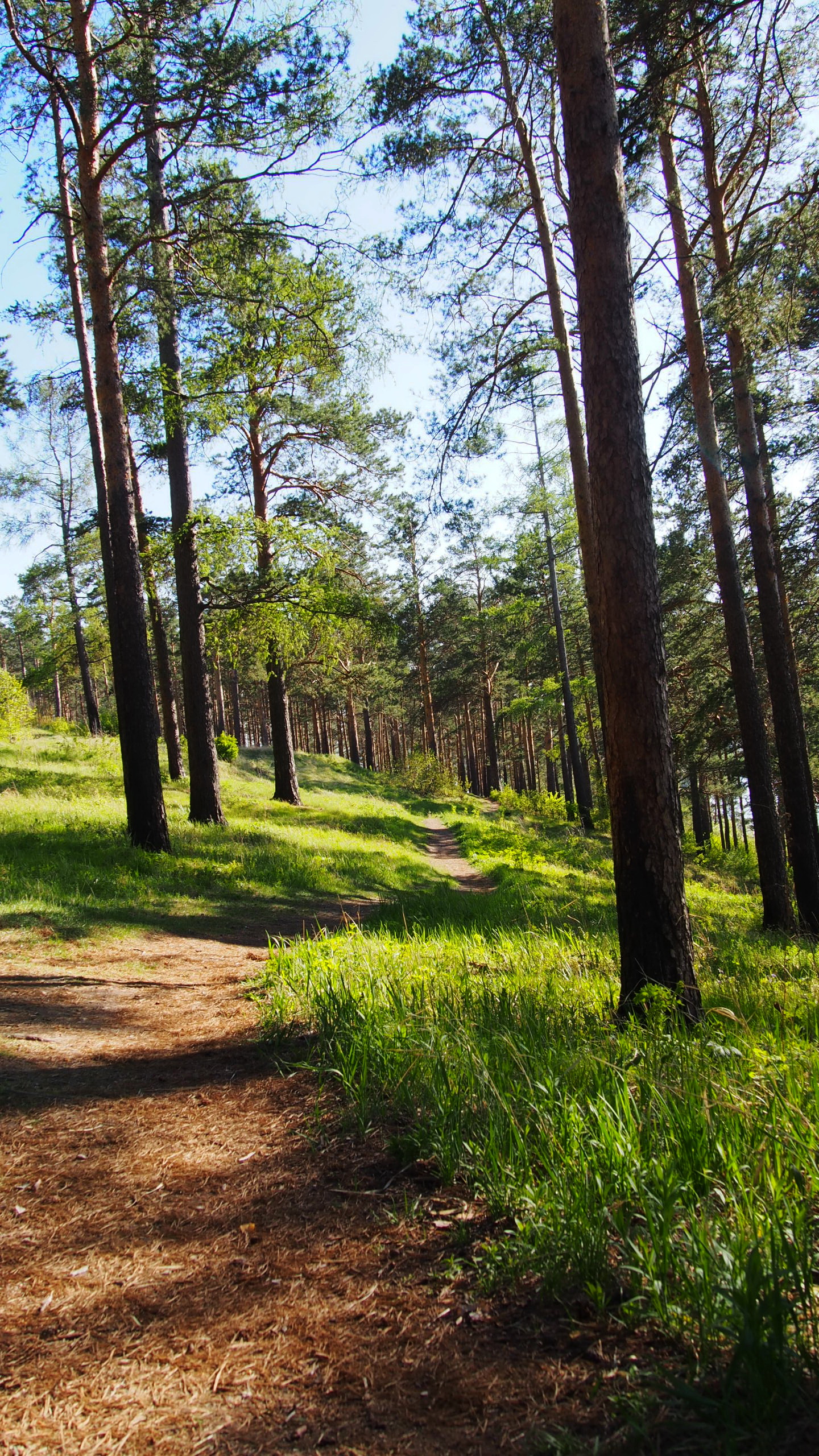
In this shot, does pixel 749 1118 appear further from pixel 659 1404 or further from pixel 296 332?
pixel 296 332

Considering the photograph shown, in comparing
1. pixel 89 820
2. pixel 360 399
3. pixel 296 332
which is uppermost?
pixel 360 399

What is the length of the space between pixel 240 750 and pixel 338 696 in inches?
546

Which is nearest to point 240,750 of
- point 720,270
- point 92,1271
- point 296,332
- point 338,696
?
point 338,696

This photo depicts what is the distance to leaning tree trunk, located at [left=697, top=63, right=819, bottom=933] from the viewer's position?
991 cm

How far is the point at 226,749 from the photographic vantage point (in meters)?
23.9

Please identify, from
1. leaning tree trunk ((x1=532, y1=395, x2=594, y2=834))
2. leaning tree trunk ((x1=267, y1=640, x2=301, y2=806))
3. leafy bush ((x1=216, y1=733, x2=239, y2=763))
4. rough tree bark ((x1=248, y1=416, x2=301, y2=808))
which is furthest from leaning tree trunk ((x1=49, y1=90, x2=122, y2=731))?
leaning tree trunk ((x1=532, y1=395, x2=594, y2=834))

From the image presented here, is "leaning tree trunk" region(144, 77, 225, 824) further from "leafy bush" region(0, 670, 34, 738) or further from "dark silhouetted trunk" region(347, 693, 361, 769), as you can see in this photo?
"dark silhouetted trunk" region(347, 693, 361, 769)

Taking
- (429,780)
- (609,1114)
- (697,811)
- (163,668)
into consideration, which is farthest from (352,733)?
(609,1114)

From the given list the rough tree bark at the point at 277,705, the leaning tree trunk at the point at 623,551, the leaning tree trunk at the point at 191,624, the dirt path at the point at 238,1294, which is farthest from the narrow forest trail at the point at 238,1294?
the rough tree bark at the point at 277,705

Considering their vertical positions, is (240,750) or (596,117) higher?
(596,117)

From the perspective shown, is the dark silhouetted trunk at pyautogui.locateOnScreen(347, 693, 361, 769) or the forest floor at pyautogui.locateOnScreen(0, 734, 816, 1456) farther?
the dark silhouetted trunk at pyautogui.locateOnScreen(347, 693, 361, 769)

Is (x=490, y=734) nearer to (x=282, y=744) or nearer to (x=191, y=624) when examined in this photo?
(x=282, y=744)

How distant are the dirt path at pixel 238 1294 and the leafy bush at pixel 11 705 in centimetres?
1894

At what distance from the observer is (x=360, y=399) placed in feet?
50.9
